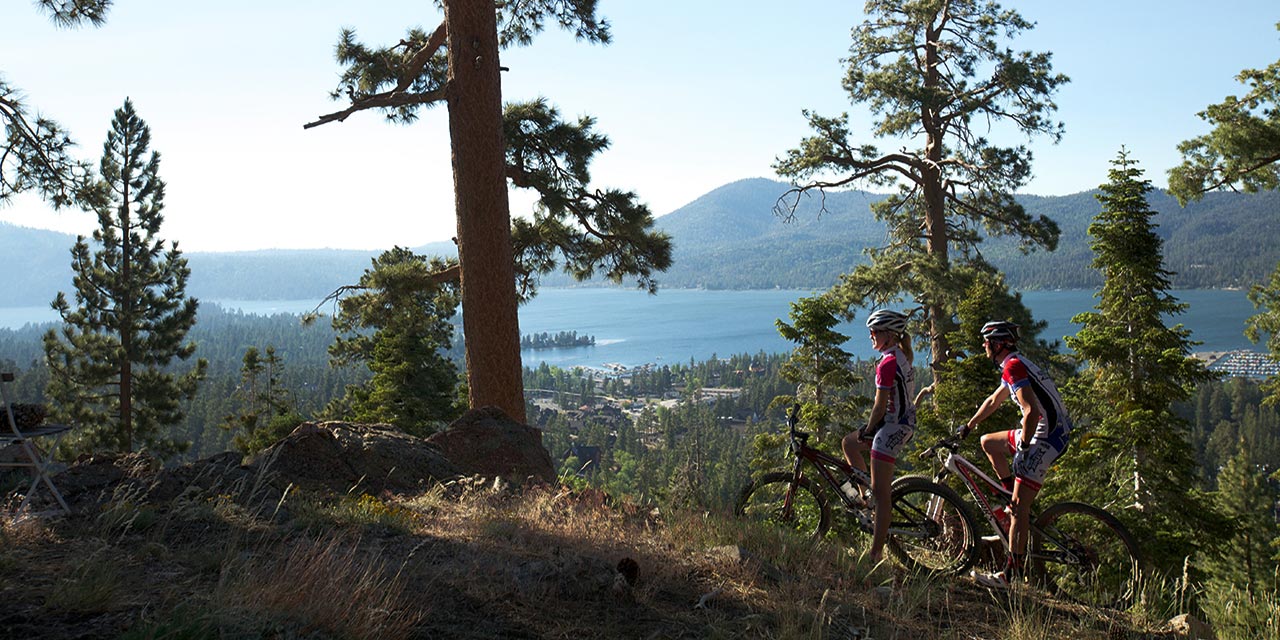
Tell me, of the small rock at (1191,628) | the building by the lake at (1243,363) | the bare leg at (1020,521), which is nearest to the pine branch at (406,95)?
the bare leg at (1020,521)

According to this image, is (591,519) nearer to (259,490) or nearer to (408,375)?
(259,490)

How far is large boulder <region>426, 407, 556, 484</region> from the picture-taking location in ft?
28.3

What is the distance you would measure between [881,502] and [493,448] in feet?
15.9

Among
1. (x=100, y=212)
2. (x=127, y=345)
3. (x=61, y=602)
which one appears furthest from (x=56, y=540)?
(x=127, y=345)

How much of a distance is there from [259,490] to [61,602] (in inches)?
124

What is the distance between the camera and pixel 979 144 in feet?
65.2

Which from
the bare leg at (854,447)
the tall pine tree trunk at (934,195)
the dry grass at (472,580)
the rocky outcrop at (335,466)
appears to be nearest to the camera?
the dry grass at (472,580)

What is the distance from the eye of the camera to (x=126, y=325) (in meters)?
27.3

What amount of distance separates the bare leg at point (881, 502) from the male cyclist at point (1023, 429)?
627mm

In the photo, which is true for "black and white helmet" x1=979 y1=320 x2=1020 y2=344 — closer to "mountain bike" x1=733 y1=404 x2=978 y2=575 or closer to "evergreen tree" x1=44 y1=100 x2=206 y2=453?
"mountain bike" x1=733 y1=404 x2=978 y2=575

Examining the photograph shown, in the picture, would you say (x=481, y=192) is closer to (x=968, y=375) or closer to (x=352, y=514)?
(x=352, y=514)

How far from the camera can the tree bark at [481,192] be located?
10.1 m

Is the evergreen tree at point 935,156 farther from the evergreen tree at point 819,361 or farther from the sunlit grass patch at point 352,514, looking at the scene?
the sunlit grass patch at point 352,514

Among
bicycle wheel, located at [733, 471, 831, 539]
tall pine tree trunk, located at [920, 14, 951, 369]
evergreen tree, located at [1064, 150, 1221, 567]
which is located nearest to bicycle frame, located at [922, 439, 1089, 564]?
bicycle wheel, located at [733, 471, 831, 539]
